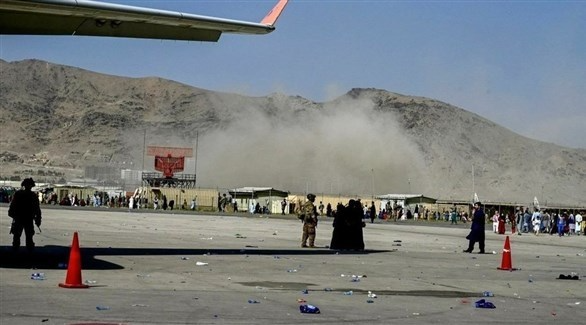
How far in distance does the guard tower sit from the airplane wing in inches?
4501

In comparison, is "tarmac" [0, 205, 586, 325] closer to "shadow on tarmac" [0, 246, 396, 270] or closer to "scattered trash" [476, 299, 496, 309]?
"shadow on tarmac" [0, 246, 396, 270]

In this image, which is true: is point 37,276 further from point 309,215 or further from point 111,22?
point 309,215

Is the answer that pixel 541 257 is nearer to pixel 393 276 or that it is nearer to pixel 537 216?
pixel 393 276

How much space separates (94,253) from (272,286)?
26.4 feet

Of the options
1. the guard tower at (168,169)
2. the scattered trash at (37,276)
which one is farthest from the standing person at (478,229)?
the guard tower at (168,169)

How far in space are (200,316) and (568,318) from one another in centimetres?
555

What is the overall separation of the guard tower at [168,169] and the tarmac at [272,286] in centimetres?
11089

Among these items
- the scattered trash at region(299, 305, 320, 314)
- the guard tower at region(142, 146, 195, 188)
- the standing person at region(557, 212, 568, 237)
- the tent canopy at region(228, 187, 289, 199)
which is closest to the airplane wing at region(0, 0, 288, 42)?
the scattered trash at region(299, 305, 320, 314)

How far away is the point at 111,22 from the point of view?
955 inches

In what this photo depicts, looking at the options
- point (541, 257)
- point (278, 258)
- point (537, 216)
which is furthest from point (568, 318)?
point (537, 216)

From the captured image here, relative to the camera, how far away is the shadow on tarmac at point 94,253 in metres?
21.4

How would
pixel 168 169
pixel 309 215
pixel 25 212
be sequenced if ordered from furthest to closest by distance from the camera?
pixel 168 169 < pixel 309 215 < pixel 25 212

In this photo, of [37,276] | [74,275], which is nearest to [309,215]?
[37,276]

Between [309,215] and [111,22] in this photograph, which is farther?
[309,215]
